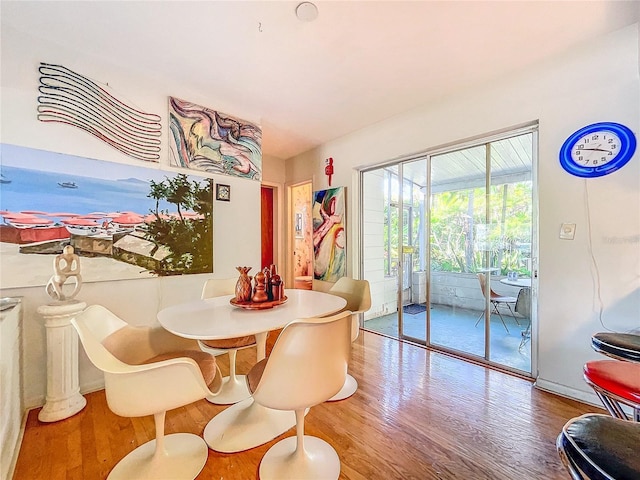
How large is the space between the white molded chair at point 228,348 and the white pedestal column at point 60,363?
35.9 inches

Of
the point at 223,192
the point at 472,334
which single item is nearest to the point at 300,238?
the point at 223,192

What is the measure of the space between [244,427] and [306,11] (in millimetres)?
2767

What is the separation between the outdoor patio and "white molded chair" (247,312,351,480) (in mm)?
2135

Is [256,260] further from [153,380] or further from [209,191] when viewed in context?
[153,380]

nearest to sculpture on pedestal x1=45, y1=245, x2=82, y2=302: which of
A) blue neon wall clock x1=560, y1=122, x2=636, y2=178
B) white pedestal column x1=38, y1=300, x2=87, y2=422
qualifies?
white pedestal column x1=38, y1=300, x2=87, y2=422

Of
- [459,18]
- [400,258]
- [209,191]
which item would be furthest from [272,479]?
[459,18]

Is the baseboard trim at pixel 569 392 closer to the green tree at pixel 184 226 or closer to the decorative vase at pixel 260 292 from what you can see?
the decorative vase at pixel 260 292

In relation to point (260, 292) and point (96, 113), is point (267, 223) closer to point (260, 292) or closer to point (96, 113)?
point (96, 113)

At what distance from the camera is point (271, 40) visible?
204cm

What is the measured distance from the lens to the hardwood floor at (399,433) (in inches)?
56.1

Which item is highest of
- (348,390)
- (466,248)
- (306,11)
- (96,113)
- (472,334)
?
(306,11)

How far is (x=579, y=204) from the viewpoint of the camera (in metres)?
2.11

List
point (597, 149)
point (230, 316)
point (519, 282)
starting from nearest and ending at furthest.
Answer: point (230, 316), point (597, 149), point (519, 282)

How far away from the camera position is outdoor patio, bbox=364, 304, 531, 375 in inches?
106
